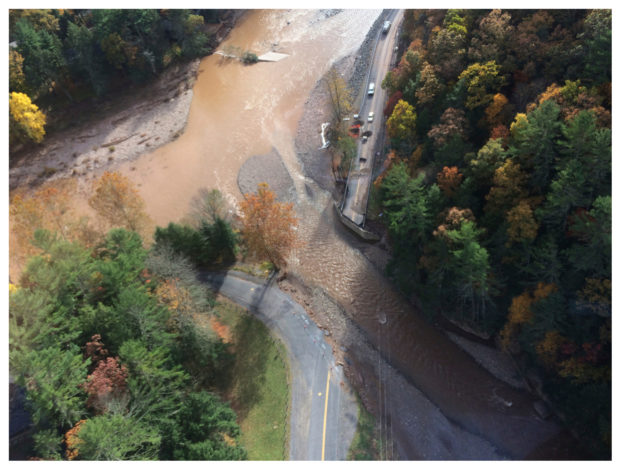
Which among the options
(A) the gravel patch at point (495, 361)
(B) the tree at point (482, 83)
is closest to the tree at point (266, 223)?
(A) the gravel patch at point (495, 361)

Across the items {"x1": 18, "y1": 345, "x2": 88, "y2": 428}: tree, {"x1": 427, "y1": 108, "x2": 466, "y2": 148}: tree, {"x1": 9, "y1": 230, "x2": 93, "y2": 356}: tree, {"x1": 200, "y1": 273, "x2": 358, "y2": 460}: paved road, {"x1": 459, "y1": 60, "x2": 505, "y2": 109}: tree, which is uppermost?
{"x1": 459, "y1": 60, "x2": 505, "y2": 109}: tree

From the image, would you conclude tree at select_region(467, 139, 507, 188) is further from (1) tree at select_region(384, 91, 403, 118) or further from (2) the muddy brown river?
(1) tree at select_region(384, 91, 403, 118)

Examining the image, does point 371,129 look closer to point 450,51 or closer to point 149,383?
point 450,51

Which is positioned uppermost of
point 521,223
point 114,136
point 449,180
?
point 449,180

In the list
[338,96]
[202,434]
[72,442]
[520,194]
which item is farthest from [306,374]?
[338,96]

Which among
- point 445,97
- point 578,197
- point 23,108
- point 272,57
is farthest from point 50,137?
point 578,197

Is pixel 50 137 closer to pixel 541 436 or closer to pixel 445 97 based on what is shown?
pixel 445 97

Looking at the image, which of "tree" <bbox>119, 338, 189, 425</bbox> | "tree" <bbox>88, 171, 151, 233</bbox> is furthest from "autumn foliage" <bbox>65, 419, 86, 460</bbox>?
"tree" <bbox>88, 171, 151, 233</bbox>
